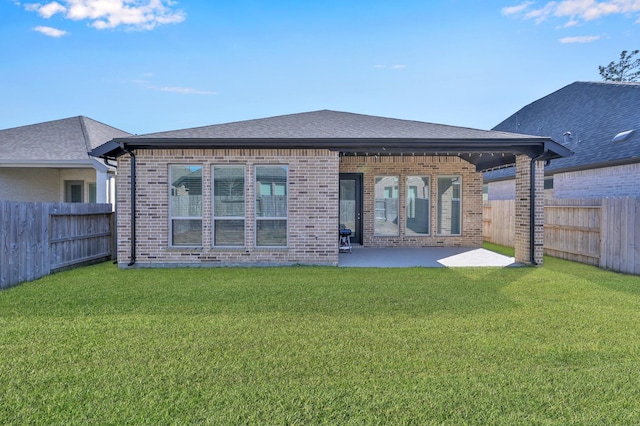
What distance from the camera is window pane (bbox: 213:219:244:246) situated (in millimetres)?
8938

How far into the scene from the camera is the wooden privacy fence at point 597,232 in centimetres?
810

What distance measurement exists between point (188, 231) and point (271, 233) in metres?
1.89

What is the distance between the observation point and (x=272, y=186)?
29.3 feet

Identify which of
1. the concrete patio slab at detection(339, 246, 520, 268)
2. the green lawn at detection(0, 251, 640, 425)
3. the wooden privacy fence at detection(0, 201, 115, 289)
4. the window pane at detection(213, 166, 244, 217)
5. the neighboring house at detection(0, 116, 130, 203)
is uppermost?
the neighboring house at detection(0, 116, 130, 203)

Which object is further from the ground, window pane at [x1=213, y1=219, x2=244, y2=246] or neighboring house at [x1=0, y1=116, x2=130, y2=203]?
neighboring house at [x1=0, y1=116, x2=130, y2=203]

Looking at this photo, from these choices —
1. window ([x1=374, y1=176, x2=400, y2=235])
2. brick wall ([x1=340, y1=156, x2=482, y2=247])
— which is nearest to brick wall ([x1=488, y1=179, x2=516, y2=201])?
brick wall ([x1=340, y1=156, x2=482, y2=247])

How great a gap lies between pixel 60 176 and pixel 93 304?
11.4 meters

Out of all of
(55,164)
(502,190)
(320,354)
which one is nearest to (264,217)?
(320,354)

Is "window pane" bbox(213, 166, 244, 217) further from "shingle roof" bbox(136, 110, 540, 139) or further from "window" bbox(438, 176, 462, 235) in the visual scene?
"window" bbox(438, 176, 462, 235)

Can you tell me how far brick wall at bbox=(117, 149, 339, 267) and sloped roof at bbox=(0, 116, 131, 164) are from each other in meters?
4.58

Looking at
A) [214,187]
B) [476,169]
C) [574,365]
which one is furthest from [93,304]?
[476,169]

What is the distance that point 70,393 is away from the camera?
301 cm

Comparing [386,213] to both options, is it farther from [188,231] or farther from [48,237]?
[48,237]

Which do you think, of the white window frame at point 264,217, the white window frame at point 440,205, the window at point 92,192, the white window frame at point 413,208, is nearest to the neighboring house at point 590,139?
the white window frame at point 440,205
